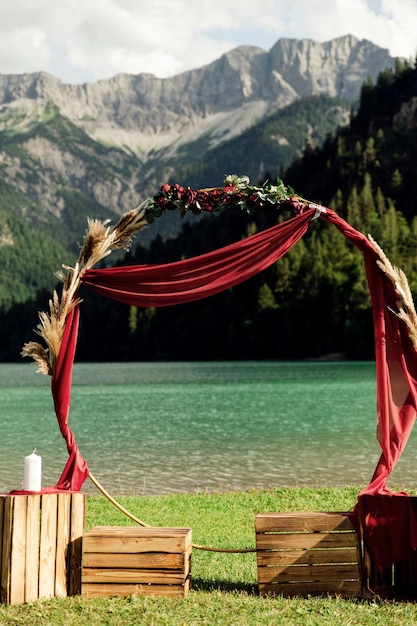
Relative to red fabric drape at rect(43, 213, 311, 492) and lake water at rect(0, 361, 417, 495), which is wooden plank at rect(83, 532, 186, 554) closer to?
red fabric drape at rect(43, 213, 311, 492)

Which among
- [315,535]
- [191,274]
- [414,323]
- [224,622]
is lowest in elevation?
[224,622]

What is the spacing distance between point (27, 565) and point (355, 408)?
37.8 metres

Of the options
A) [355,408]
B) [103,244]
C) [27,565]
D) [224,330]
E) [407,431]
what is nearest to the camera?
[27,565]

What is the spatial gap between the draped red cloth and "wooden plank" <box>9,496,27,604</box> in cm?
103

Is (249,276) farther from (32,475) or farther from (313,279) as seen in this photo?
(313,279)

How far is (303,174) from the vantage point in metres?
197

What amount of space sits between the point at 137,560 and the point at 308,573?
1956 millimetres

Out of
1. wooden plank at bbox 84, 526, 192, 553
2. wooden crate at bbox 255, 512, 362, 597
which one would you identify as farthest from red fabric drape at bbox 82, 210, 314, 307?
wooden crate at bbox 255, 512, 362, 597

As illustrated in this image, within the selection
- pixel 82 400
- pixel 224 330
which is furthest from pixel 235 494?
pixel 224 330

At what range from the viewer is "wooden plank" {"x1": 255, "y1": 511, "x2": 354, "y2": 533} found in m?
9.34

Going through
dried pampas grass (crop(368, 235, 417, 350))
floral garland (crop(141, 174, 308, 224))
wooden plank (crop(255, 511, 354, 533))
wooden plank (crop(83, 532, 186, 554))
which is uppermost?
floral garland (crop(141, 174, 308, 224))

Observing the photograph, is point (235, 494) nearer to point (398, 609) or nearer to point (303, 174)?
point (398, 609)

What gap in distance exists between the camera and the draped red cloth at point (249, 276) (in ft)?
32.1

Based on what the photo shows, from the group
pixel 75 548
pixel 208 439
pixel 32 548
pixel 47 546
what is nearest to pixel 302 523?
pixel 75 548
